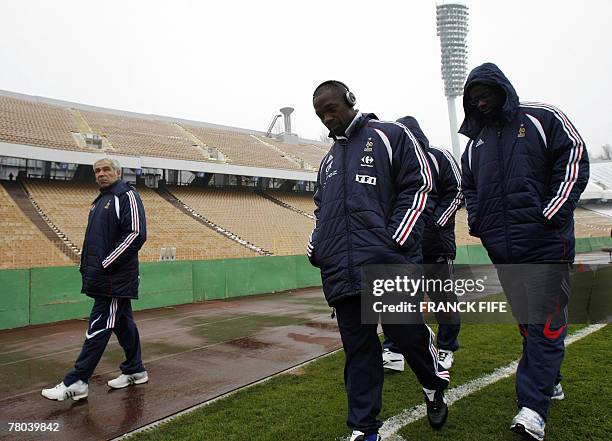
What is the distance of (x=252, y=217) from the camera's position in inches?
951

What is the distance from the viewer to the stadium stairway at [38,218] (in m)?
15.1

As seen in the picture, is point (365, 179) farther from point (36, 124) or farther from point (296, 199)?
point (296, 199)

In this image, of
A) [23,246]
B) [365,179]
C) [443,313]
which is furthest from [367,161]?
[23,246]

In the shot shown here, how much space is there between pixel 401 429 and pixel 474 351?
1.88 metres

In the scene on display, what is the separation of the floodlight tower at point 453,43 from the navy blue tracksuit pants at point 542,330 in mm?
50361

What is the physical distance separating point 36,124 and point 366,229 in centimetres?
2652

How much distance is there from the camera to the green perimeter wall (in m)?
7.35

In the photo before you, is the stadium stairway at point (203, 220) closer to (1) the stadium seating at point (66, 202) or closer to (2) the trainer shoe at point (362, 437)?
(1) the stadium seating at point (66, 202)

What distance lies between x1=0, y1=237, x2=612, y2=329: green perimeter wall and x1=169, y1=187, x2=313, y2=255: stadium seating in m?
7.74

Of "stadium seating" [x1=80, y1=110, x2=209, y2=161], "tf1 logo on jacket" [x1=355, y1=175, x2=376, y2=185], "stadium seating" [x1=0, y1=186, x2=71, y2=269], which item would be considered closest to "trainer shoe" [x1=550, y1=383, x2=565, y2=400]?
"tf1 logo on jacket" [x1=355, y1=175, x2=376, y2=185]

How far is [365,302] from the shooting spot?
7.40 ft

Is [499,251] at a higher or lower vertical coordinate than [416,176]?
lower

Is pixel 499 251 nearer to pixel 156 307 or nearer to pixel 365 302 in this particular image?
pixel 365 302

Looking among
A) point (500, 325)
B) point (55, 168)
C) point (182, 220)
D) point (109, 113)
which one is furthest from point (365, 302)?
point (109, 113)
